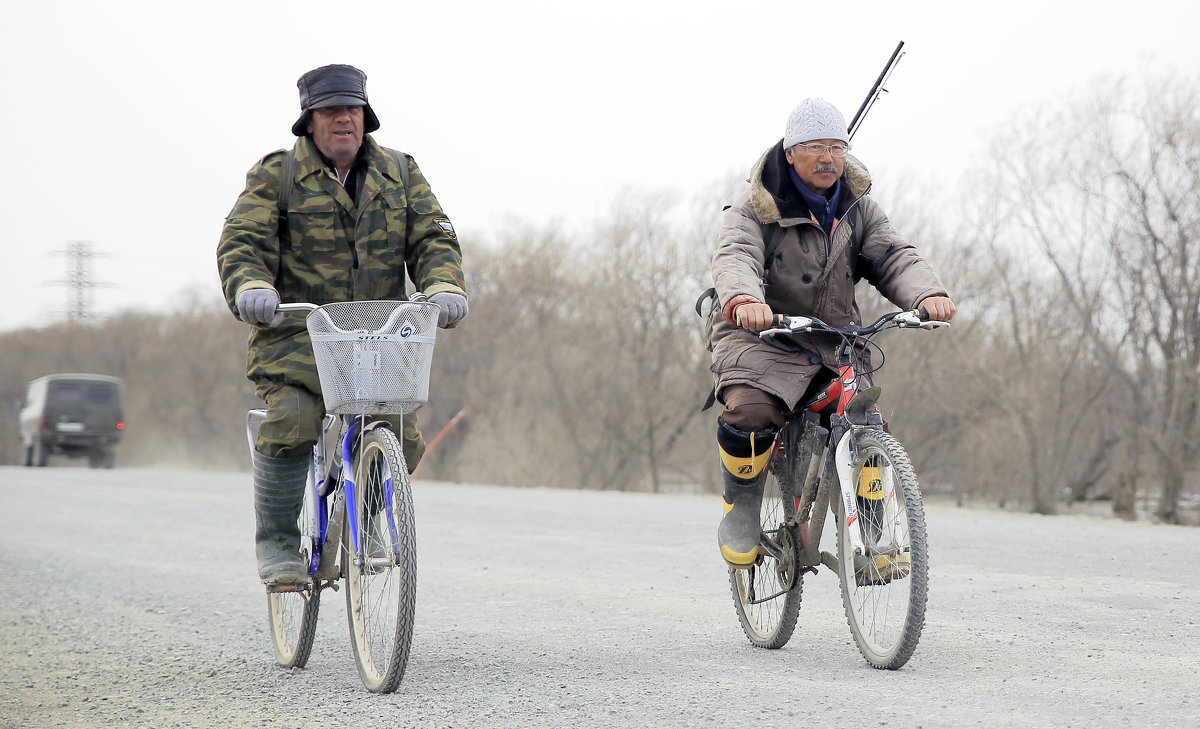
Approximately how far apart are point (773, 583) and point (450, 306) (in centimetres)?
179

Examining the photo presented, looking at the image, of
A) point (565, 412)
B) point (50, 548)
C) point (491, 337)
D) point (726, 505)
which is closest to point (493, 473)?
point (565, 412)

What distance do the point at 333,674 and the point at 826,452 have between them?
2.06 metres

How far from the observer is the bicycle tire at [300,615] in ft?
16.0

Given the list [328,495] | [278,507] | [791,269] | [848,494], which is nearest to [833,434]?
[848,494]

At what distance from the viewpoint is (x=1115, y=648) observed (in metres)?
4.92

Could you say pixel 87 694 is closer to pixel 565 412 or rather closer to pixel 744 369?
pixel 744 369

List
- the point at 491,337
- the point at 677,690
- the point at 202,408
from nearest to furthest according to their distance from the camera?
the point at 677,690 < the point at 491,337 < the point at 202,408

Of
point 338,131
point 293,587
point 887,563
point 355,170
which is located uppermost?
point 338,131

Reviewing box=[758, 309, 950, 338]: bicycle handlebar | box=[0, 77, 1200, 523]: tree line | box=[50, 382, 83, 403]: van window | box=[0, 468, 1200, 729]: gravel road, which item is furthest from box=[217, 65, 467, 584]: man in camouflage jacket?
Answer: box=[50, 382, 83, 403]: van window

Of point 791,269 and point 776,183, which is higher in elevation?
point 776,183

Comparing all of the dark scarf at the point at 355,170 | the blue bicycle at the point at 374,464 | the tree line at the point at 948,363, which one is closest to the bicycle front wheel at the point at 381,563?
the blue bicycle at the point at 374,464

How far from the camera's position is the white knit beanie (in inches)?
189

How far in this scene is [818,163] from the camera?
15.9ft

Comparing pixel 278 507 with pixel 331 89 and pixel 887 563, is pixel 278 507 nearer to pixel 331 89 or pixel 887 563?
pixel 331 89
